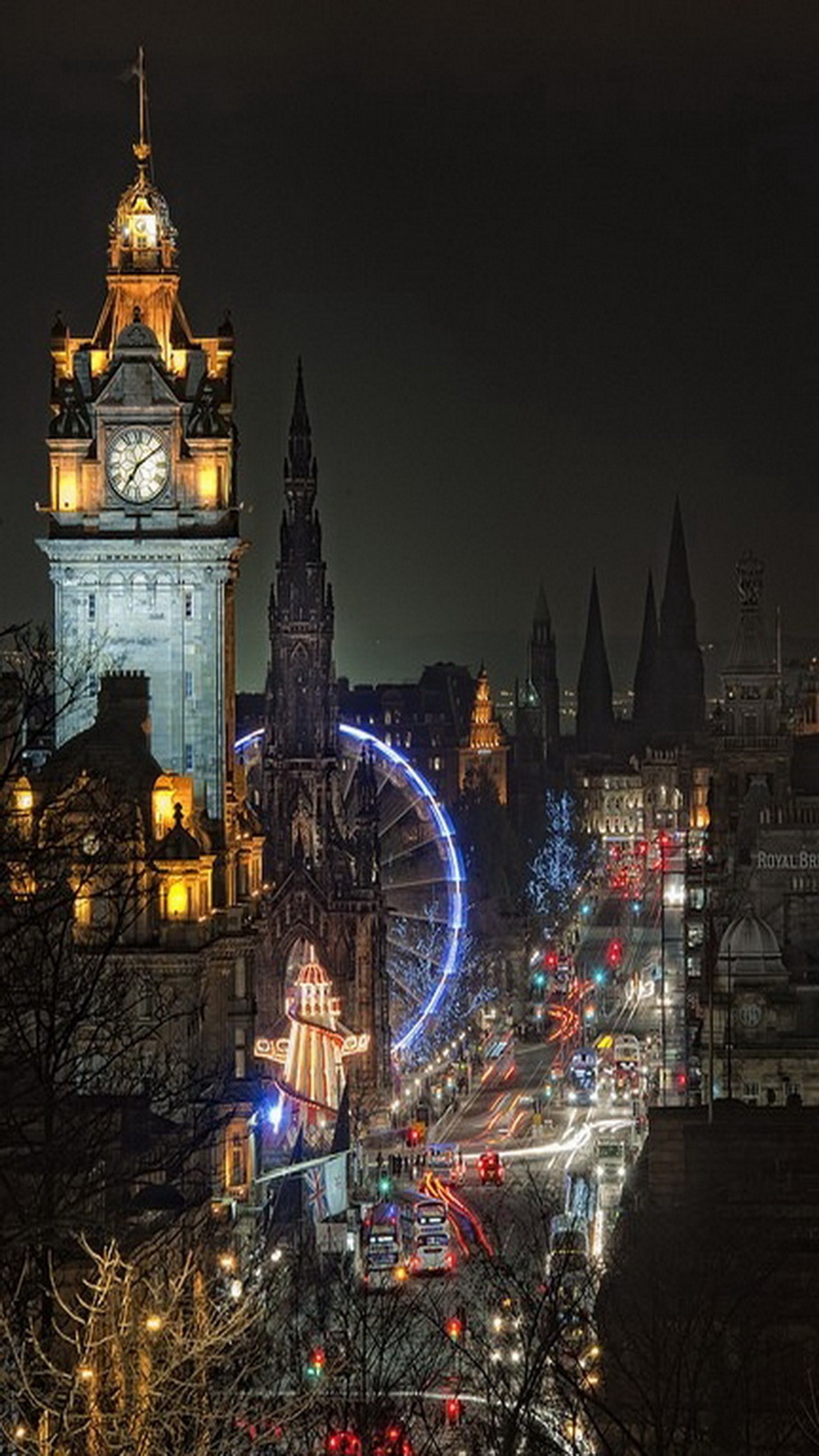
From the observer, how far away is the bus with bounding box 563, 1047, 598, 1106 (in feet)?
432

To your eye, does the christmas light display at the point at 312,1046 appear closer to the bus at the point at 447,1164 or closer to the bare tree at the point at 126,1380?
the bus at the point at 447,1164

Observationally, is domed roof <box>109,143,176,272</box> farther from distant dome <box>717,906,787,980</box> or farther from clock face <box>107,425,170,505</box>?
distant dome <box>717,906,787,980</box>

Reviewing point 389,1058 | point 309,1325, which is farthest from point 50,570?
point 309,1325

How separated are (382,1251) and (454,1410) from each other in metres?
22.8

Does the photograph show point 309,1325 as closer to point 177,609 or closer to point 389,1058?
point 177,609

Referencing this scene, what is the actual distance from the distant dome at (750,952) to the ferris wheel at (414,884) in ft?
34.6

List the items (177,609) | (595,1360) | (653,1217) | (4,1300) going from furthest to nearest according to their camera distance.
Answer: (177,609) < (653,1217) < (595,1360) < (4,1300)

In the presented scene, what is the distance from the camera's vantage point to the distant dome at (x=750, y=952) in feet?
410

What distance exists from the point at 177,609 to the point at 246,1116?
1314 centimetres

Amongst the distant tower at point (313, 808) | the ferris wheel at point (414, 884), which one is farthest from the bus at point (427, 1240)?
the ferris wheel at point (414, 884)

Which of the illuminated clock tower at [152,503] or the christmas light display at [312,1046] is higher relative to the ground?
the illuminated clock tower at [152,503]

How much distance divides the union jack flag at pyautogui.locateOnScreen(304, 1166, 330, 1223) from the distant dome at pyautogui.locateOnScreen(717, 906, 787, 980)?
2679 centimetres

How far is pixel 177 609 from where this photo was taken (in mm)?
104312

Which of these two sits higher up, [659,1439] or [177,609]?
[177,609]
